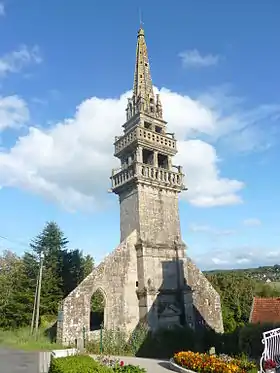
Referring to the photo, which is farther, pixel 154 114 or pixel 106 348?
pixel 154 114

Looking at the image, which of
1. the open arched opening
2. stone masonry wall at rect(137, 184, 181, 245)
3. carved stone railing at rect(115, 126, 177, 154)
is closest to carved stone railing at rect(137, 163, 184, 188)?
stone masonry wall at rect(137, 184, 181, 245)

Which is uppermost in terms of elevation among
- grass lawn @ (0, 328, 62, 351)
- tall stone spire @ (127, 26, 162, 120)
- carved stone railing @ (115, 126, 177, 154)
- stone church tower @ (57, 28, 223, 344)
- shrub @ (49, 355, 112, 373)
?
tall stone spire @ (127, 26, 162, 120)

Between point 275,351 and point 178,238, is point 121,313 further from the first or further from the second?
point 275,351

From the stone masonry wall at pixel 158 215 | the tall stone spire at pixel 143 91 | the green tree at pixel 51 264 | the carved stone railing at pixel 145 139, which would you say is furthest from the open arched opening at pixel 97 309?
the tall stone spire at pixel 143 91

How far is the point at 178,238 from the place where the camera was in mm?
24031

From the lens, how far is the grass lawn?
18.2 meters

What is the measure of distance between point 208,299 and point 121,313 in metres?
7.41

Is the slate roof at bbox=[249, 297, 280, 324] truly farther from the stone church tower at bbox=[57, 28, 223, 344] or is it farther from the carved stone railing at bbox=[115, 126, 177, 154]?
the carved stone railing at bbox=[115, 126, 177, 154]

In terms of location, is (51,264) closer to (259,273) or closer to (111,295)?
(111,295)

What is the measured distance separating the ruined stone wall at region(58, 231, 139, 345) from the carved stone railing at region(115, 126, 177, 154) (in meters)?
6.87

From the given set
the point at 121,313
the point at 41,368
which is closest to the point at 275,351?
the point at 41,368

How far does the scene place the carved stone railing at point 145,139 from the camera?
2408 cm

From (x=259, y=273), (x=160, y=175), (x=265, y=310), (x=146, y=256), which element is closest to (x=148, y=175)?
→ (x=160, y=175)

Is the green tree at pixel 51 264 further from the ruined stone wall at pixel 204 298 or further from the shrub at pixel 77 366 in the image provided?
the shrub at pixel 77 366
